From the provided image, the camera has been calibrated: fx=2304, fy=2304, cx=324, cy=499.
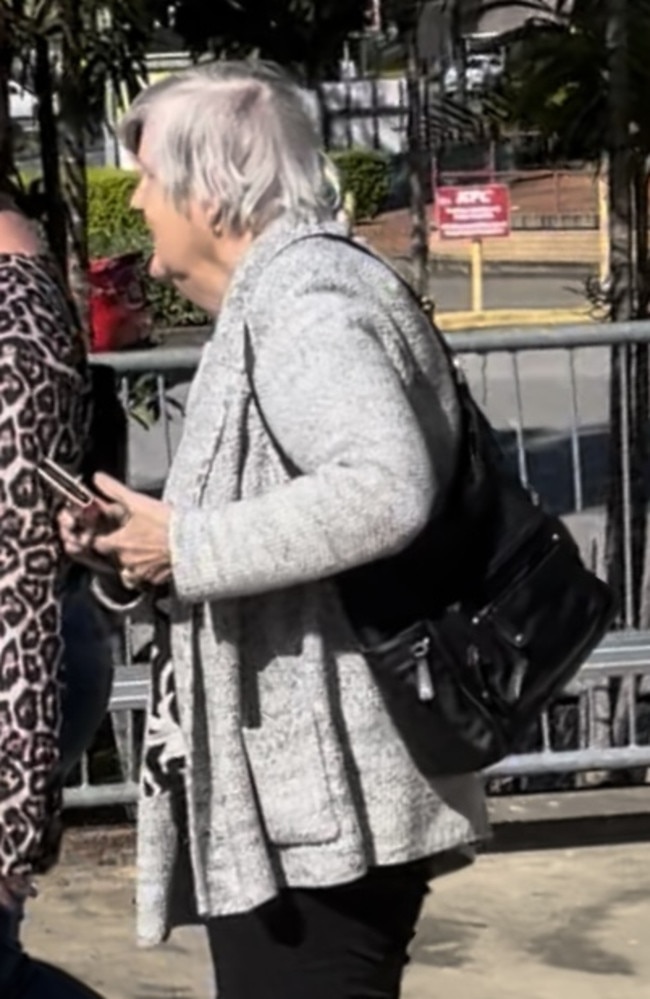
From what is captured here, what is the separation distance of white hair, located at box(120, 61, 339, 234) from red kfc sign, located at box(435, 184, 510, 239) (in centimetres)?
1723

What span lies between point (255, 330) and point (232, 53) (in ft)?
14.0

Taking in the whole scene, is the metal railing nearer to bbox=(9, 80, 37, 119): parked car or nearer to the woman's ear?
bbox=(9, 80, 37, 119): parked car

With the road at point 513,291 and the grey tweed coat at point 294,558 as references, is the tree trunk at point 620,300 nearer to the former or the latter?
the grey tweed coat at point 294,558

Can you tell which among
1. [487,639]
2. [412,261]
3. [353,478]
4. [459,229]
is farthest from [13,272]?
[459,229]

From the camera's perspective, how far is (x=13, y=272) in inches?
109

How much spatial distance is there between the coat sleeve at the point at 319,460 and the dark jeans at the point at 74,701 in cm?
35

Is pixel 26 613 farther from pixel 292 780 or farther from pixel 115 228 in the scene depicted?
pixel 115 228

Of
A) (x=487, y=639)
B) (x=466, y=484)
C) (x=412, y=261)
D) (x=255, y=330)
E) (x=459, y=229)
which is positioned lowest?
(x=459, y=229)

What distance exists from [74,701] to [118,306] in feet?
12.4

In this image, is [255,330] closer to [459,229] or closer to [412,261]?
[412,261]

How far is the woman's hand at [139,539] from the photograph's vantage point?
8.71ft

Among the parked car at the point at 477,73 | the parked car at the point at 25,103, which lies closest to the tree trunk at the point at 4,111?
the parked car at the point at 25,103

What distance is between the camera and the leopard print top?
8.86ft

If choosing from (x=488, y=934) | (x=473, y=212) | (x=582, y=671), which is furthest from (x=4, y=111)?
(x=473, y=212)
